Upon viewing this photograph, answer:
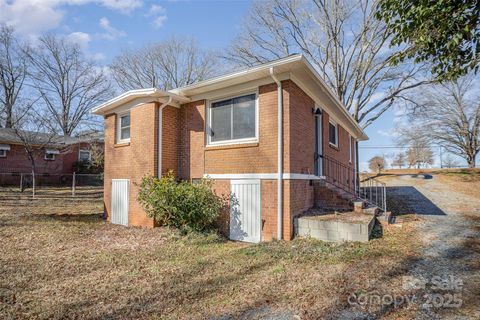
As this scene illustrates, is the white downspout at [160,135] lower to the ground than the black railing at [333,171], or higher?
higher

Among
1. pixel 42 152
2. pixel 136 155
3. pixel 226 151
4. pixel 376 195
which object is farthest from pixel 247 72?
pixel 42 152

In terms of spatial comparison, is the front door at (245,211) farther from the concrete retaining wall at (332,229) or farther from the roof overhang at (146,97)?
the roof overhang at (146,97)

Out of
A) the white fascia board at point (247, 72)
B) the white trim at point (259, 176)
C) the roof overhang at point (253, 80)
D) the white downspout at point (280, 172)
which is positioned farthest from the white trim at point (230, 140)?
the white trim at point (259, 176)

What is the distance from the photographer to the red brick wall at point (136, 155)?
796 centimetres

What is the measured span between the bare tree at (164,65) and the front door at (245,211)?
21610 millimetres

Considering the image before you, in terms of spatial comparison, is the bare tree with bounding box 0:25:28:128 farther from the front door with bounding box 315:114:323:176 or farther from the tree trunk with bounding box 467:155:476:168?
the tree trunk with bounding box 467:155:476:168

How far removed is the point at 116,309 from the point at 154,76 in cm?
2668

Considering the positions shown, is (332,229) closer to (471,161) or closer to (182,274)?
(182,274)

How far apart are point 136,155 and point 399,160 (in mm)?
37776

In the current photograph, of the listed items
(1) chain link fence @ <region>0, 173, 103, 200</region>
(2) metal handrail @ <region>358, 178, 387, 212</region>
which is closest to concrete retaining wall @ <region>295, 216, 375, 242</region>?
(2) metal handrail @ <region>358, 178, 387, 212</region>

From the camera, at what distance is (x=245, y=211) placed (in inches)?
280

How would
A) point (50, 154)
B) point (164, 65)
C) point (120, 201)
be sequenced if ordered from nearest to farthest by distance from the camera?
point (120, 201), point (50, 154), point (164, 65)

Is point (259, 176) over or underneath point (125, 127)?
underneath

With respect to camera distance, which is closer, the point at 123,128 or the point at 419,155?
the point at 123,128
